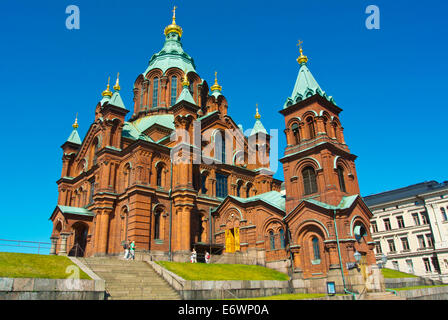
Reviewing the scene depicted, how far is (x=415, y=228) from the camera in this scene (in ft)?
152

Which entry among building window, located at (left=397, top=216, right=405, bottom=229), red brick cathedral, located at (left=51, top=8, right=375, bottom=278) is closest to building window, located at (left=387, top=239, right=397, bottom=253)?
building window, located at (left=397, top=216, right=405, bottom=229)

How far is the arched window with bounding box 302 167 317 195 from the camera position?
27203 millimetres

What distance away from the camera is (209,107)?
41906 mm

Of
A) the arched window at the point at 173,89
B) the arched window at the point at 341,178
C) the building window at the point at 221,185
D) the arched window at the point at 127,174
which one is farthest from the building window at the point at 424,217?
the arched window at the point at 127,174

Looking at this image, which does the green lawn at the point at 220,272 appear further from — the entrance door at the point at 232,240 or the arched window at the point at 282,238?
the entrance door at the point at 232,240

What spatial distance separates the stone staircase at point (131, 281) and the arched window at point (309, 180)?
13.5m

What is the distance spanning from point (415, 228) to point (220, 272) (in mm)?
35355

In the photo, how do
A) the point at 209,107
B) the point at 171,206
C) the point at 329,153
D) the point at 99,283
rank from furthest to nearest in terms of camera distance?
the point at 209,107 < the point at 171,206 < the point at 329,153 < the point at 99,283

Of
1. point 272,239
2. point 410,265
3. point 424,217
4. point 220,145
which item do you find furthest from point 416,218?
point 220,145

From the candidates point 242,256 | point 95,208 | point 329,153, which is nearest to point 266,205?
point 242,256

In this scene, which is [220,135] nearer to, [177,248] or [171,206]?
[171,206]

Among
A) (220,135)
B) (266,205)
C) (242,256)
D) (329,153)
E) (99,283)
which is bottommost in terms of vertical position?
(99,283)

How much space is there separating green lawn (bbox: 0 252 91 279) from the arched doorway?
13883mm

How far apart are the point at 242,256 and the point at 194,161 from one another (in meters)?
10.1
